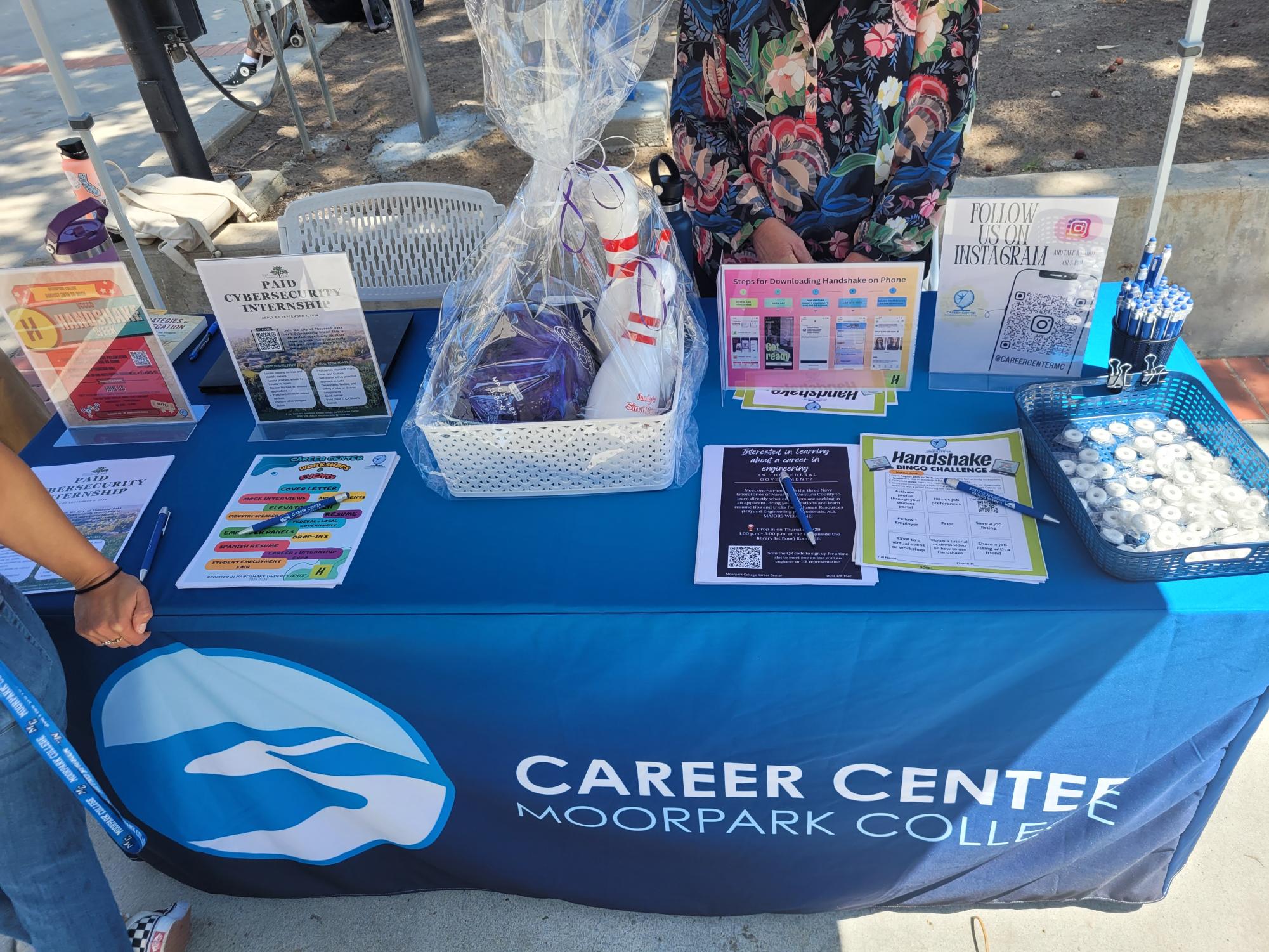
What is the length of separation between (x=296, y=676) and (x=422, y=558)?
25 cm

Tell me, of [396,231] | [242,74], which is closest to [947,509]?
[396,231]

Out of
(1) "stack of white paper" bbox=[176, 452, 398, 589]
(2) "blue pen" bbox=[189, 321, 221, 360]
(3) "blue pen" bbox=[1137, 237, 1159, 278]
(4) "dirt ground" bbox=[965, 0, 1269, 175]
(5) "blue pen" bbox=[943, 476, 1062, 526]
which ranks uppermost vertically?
(3) "blue pen" bbox=[1137, 237, 1159, 278]

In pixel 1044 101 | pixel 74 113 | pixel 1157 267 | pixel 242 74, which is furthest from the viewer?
pixel 242 74

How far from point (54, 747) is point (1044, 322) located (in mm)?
1607

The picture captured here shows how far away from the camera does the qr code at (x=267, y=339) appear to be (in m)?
1.40

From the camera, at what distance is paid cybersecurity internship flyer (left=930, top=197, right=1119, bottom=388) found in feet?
4.28

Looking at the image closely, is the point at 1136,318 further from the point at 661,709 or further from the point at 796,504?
the point at 661,709

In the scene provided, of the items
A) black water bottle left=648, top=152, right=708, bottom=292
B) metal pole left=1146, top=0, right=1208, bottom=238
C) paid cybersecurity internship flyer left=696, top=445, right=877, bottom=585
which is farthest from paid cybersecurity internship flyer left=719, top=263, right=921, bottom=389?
metal pole left=1146, top=0, right=1208, bottom=238

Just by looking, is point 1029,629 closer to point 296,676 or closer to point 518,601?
point 518,601

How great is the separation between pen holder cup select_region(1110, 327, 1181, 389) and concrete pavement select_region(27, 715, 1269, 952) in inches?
37.0

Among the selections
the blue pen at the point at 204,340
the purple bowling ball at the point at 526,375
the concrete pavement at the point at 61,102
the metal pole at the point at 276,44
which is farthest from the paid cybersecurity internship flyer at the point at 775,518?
the concrete pavement at the point at 61,102

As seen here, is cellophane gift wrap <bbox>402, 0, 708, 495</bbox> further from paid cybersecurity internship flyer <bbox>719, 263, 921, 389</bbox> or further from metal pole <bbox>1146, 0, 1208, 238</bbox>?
metal pole <bbox>1146, 0, 1208, 238</bbox>

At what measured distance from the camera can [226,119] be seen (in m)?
4.75

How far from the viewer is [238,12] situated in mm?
7441
